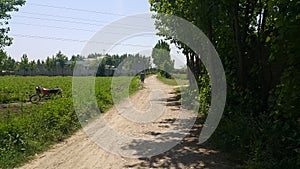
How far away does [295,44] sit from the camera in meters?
4.93

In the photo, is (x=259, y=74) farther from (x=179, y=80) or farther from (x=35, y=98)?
(x=179, y=80)

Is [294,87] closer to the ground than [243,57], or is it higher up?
closer to the ground

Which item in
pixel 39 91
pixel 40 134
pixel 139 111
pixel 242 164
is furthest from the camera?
pixel 39 91

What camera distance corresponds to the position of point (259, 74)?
9172 mm

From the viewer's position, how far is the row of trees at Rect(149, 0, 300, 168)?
5.15 m

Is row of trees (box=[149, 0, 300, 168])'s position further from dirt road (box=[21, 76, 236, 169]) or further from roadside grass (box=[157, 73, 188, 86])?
roadside grass (box=[157, 73, 188, 86])

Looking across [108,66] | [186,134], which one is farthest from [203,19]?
[108,66]

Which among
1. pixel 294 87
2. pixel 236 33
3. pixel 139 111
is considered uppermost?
pixel 236 33

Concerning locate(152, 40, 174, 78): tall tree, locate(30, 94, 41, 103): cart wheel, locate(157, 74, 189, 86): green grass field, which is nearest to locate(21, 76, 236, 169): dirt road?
locate(30, 94, 41, 103): cart wheel

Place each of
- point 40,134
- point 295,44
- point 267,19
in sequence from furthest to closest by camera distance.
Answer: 1. point 267,19
2. point 40,134
3. point 295,44

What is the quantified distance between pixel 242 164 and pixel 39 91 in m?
17.0

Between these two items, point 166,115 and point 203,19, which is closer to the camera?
point 203,19

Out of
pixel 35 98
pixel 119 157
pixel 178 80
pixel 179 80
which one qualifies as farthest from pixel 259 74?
pixel 179 80

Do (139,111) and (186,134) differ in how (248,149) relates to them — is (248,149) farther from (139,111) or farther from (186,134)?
(139,111)
